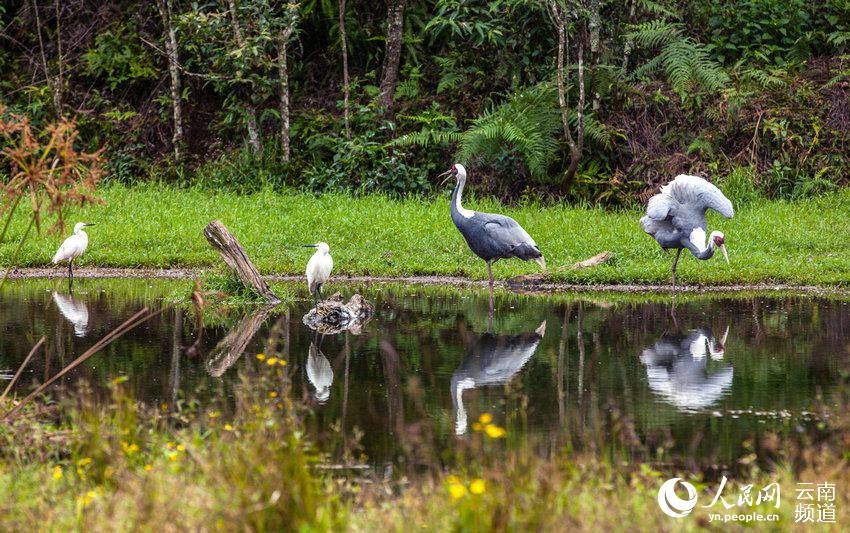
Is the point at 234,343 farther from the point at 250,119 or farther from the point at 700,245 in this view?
the point at 250,119

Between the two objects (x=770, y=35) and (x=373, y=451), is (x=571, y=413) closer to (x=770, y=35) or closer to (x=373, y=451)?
(x=373, y=451)

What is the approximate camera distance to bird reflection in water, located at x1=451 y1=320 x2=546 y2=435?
821 cm

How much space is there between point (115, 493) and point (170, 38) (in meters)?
16.6

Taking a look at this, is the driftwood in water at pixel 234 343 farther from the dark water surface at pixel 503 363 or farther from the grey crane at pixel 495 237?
the grey crane at pixel 495 237

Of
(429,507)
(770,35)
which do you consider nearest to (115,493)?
(429,507)

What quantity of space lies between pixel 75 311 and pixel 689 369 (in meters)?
6.76

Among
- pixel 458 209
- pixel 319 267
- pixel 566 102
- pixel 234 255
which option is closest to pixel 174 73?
pixel 566 102

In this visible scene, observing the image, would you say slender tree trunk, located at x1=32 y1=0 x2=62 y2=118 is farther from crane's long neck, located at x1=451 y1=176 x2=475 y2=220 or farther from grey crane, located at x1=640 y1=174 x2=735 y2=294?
grey crane, located at x1=640 y1=174 x2=735 y2=294

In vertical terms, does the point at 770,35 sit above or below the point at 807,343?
above

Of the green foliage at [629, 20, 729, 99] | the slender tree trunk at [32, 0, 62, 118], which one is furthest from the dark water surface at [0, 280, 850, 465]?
the slender tree trunk at [32, 0, 62, 118]

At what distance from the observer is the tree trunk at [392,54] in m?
20.1

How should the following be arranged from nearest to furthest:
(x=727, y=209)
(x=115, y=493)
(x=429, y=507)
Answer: (x=429, y=507) → (x=115, y=493) → (x=727, y=209)

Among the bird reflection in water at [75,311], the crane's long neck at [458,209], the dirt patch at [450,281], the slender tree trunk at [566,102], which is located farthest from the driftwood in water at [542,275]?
the bird reflection in water at [75,311]

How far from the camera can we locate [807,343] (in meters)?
10.0
